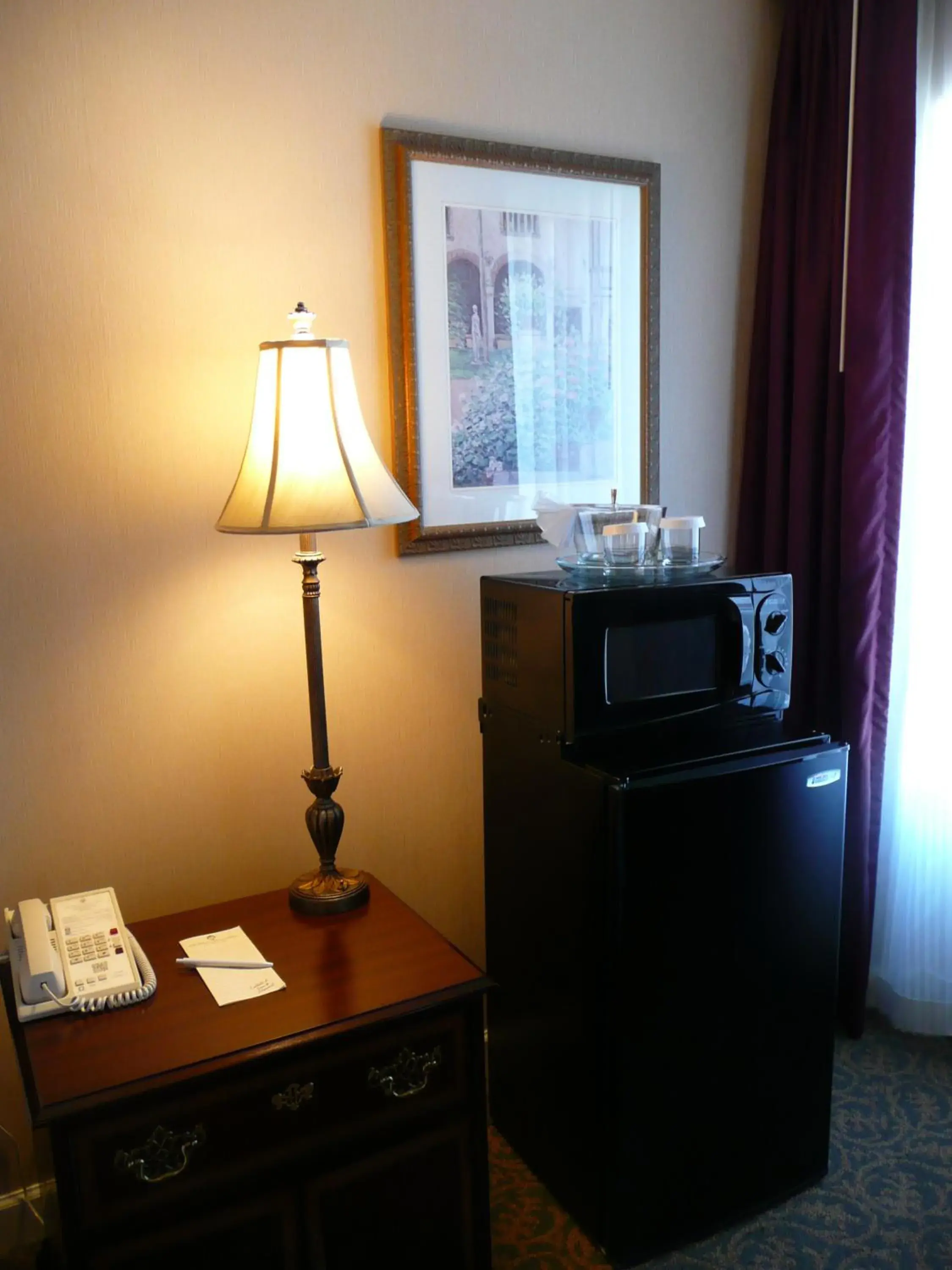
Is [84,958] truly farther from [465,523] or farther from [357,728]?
[465,523]

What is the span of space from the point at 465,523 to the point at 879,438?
961 mm

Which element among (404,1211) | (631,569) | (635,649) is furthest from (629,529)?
(404,1211)

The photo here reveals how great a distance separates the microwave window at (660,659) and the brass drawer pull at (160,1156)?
925 mm

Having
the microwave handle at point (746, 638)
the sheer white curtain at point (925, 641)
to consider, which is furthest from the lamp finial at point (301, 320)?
the sheer white curtain at point (925, 641)

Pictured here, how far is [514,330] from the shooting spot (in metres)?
2.14

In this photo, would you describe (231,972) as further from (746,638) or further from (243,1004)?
(746,638)

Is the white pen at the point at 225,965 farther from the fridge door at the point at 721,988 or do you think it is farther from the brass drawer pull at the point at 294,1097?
the fridge door at the point at 721,988

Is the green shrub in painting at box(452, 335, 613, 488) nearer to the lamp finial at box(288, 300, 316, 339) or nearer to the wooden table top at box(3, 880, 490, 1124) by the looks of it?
the lamp finial at box(288, 300, 316, 339)

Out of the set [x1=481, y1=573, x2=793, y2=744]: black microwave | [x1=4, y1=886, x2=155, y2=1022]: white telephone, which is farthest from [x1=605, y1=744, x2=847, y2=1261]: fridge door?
[x1=4, y1=886, x2=155, y2=1022]: white telephone

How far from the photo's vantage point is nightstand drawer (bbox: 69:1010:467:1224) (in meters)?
1.33

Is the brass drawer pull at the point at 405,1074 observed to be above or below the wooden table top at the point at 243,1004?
below

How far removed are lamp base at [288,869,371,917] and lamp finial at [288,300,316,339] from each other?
3.12 ft

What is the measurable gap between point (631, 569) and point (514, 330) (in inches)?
25.1

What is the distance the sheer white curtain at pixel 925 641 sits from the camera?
2.18 metres
